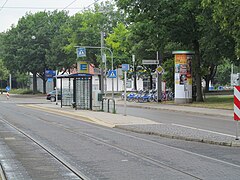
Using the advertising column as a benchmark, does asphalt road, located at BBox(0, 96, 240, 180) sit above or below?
below

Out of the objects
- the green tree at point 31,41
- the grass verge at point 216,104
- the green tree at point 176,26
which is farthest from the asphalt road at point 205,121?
the green tree at point 31,41

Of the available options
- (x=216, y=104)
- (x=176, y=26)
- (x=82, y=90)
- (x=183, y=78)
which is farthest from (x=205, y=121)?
(x=176, y=26)

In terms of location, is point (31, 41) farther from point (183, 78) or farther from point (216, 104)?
point (216, 104)

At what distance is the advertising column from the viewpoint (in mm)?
37844

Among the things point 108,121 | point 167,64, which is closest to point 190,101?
point 167,64

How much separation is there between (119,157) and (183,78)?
88.8 feet

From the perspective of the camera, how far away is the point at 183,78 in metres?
37.8

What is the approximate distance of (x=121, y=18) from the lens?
2938 inches

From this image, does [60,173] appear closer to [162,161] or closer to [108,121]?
[162,161]

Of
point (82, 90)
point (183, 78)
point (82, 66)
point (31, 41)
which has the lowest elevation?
point (82, 90)

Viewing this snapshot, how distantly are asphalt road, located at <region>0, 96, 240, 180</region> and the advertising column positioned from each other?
2161cm

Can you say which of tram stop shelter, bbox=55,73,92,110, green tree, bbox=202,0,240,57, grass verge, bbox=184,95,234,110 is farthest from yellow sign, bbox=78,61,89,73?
green tree, bbox=202,0,240,57

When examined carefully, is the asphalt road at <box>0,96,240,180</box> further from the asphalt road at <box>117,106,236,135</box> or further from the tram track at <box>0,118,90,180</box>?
the asphalt road at <box>117,106,236,135</box>

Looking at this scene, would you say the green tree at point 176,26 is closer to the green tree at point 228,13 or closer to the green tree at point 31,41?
the green tree at point 228,13
